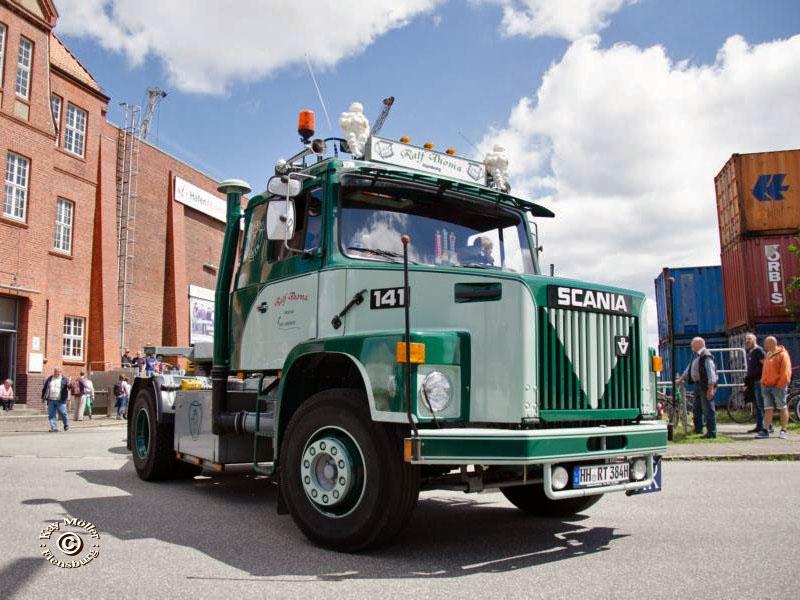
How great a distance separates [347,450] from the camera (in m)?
4.88

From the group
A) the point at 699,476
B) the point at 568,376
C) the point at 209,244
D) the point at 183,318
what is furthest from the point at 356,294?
the point at 209,244

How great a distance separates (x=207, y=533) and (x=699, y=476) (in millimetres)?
6051

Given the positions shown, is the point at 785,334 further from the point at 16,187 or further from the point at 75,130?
the point at 75,130

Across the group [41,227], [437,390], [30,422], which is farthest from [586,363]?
[41,227]

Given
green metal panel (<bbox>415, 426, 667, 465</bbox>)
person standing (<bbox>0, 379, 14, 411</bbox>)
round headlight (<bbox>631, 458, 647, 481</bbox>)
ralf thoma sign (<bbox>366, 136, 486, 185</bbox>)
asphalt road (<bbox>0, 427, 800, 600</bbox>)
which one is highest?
ralf thoma sign (<bbox>366, 136, 486, 185</bbox>)

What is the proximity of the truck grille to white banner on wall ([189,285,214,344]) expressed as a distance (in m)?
32.3

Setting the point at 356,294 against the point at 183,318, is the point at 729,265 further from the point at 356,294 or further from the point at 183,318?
the point at 183,318

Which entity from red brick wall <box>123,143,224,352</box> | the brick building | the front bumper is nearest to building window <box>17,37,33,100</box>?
the brick building

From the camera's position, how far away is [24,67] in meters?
24.4

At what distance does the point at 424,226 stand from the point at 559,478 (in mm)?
2356

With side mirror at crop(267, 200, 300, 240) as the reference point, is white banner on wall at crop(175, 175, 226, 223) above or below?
above

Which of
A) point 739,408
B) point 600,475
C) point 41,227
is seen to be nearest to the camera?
point 600,475

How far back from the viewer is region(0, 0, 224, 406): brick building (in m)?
23.6

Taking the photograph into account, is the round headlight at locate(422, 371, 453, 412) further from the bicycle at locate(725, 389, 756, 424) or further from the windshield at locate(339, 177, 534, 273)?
the bicycle at locate(725, 389, 756, 424)
